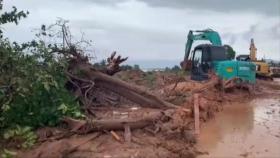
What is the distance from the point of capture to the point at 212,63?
2042cm

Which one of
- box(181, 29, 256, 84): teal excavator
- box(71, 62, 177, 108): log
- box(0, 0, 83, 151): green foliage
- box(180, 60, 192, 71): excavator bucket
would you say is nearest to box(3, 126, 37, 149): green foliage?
box(0, 0, 83, 151): green foliage

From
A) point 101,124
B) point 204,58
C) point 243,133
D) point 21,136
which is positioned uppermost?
point 204,58

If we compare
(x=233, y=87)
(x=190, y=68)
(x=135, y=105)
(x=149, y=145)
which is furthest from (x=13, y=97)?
(x=190, y=68)

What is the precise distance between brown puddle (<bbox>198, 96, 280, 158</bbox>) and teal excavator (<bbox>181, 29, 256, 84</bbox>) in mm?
4114

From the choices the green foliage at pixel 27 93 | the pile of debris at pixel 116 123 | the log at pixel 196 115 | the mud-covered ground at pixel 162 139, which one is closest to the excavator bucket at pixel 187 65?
the mud-covered ground at pixel 162 139

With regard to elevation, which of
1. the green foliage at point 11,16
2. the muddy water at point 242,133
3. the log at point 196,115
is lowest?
the muddy water at point 242,133

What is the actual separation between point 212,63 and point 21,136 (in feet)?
41.7

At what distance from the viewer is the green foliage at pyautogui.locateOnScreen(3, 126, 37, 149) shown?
28.5 ft

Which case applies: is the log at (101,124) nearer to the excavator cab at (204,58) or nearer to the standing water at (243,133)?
the standing water at (243,133)

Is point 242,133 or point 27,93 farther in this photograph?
point 242,133

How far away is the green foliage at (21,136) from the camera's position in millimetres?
8688

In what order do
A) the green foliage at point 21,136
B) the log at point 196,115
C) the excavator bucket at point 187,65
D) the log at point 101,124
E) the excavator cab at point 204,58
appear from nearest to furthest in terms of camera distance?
the green foliage at point 21,136 → the log at point 101,124 → the log at point 196,115 → the excavator cab at point 204,58 → the excavator bucket at point 187,65

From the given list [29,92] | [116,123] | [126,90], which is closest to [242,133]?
[126,90]

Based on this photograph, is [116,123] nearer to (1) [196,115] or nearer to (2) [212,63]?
(1) [196,115]
